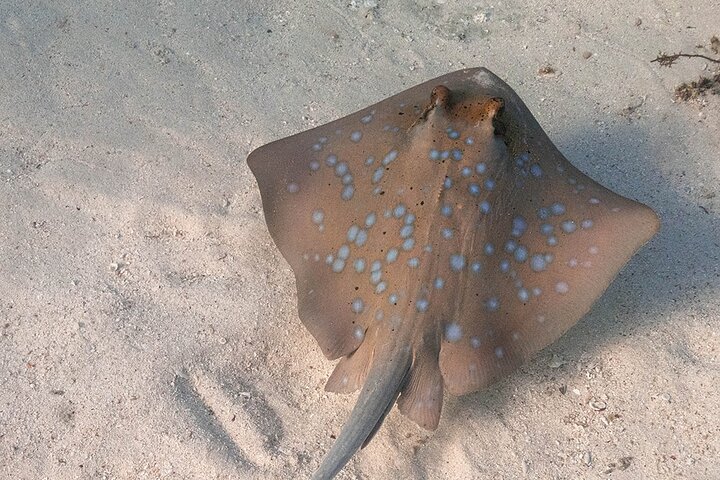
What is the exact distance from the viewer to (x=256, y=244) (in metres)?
3.76

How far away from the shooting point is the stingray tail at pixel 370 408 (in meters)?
2.56

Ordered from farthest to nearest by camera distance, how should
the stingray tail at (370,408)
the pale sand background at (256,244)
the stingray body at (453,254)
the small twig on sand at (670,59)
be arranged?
the small twig on sand at (670,59)
the pale sand background at (256,244)
the stingray body at (453,254)
the stingray tail at (370,408)

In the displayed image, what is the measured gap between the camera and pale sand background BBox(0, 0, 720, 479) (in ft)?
10.1

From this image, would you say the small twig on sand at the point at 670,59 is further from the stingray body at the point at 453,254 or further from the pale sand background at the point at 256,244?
the stingray body at the point at 453,254

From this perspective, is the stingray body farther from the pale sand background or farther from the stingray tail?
the pale sand background

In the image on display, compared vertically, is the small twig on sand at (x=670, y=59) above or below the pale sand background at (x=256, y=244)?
above

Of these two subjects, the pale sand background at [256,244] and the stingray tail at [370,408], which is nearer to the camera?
the stingray tail at [370,408]

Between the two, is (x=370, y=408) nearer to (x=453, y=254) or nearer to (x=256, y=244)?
(x=453, y=254)

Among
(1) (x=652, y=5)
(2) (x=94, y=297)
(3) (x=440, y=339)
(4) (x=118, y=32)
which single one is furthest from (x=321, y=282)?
(1) (x=652, y=5)

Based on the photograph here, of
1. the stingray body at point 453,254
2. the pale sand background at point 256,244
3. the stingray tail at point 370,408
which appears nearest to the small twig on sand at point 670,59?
the pale sand background at point 256,244

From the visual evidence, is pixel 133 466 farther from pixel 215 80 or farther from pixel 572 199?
pixel 215 80

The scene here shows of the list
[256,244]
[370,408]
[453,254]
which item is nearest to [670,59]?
[453,254]

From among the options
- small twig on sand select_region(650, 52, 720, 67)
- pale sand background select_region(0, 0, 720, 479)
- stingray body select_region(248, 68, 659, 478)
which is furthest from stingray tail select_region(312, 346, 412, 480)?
small twig on sand select_region(650, 52, 720, 67)

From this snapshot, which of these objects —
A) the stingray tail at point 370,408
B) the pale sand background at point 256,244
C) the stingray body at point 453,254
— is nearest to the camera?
the stingray tail at point 370,408
